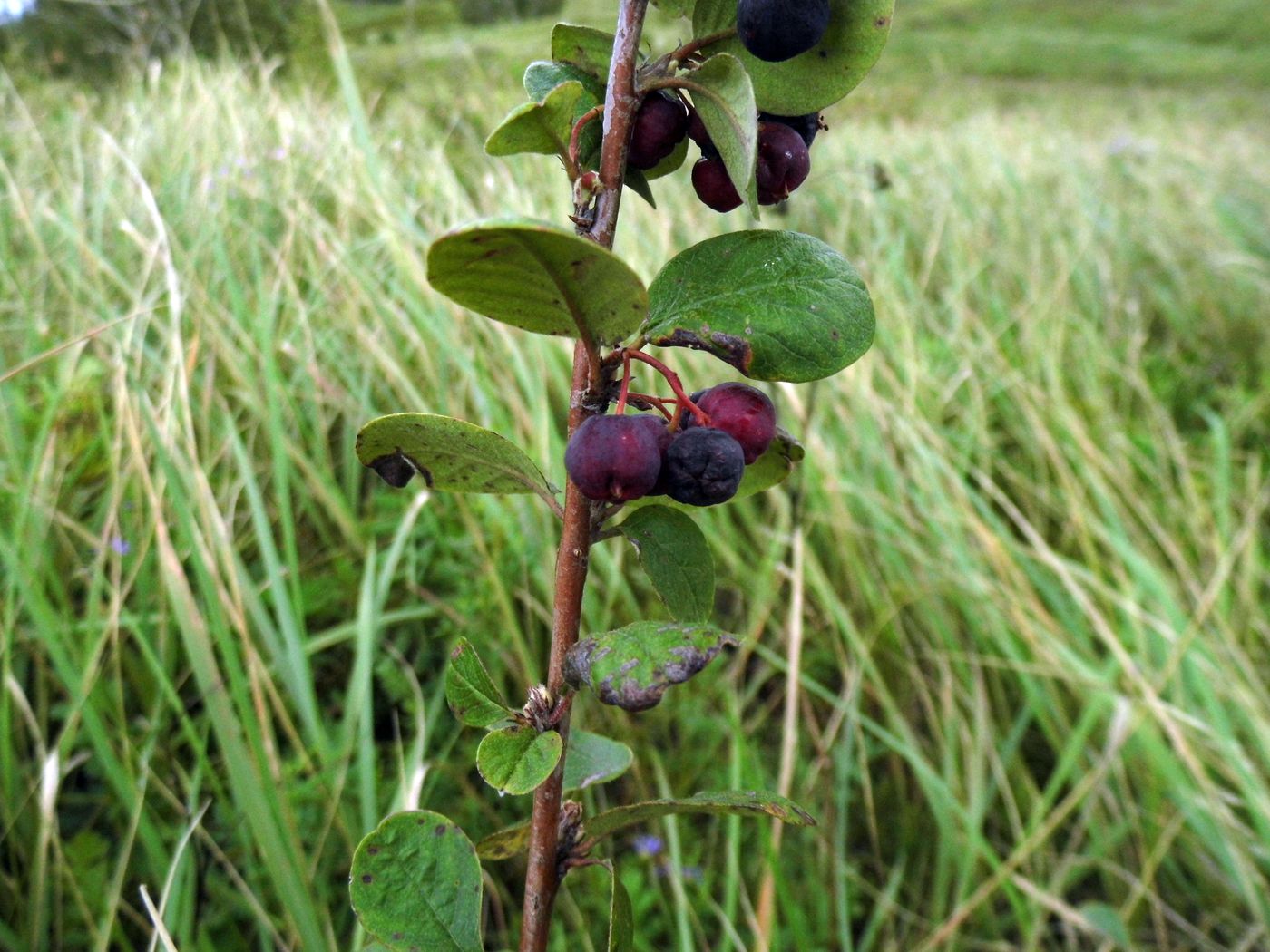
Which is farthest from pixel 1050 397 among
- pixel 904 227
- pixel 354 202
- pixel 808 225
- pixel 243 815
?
pixel 243 815

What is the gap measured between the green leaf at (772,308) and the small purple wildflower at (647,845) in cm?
100

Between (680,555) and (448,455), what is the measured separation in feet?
0.39

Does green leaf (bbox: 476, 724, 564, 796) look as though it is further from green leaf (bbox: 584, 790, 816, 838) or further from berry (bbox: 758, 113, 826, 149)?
berry (bbox: 758, 113, 826, 149)

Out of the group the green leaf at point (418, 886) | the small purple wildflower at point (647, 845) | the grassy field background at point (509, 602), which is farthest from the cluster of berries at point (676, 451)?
the small purple wildflower at point (647, 845)

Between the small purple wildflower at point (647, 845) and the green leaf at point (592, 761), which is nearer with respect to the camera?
the green leaf at point (592, 761)

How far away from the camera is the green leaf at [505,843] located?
0.52m

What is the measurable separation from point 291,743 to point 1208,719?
1.40 metres

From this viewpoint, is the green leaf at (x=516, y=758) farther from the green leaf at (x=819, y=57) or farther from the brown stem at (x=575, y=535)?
the green leaf at (x=819, y=57)

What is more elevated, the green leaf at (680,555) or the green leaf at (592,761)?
the green leaf at (680,555)

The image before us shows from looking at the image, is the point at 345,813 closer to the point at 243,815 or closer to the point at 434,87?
the point at 243,815

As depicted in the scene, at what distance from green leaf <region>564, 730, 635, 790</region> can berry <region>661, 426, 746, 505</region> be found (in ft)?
0.70

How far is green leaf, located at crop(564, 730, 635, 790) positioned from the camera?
53cm

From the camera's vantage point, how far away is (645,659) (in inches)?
13.8

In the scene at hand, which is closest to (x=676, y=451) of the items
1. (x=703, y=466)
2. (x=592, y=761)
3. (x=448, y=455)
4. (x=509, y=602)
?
(x=703, y=466)
